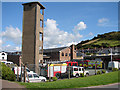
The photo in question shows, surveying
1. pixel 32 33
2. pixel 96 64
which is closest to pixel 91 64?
pixel 96 64

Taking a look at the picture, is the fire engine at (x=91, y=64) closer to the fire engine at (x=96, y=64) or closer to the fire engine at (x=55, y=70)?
the fire engine at (x=96, y=64)

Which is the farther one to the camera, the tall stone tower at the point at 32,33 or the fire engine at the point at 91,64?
the fire engine at the point at 91,64

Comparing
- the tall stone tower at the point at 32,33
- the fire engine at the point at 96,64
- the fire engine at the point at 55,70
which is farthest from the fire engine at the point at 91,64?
the fire engine at the point at 55,70

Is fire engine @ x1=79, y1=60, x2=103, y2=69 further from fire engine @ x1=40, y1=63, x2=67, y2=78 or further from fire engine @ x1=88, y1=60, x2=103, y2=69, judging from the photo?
fire engine @ x1=40, y1=63, x2=67, y2=78

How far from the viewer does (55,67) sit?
20.1 m

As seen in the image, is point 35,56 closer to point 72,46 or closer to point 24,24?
point 24,24

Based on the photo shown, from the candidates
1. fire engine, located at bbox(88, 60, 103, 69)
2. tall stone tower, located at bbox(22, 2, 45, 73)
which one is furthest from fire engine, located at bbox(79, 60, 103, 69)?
tall stone tower, located at bbox(22, 2, 45, 73)

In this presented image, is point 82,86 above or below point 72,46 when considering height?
below

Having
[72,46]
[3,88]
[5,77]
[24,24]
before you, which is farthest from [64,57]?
[3,88]

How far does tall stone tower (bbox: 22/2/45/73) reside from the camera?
1172 inches

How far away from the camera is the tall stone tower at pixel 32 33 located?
97.7 feet

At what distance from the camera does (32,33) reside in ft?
99.0

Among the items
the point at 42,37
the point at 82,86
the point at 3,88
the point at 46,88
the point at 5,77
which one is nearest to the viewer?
the point at 3,88

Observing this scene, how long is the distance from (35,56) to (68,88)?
1971cm
